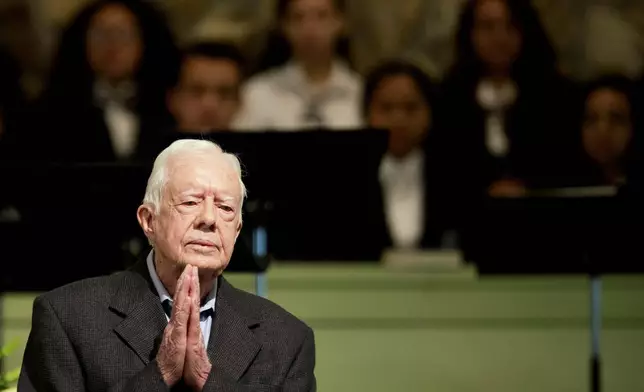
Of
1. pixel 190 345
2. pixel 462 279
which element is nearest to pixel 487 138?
pixel 462 279

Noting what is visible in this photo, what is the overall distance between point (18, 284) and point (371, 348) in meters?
1.35

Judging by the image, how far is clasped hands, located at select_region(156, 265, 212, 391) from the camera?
Answer: 8.20ft

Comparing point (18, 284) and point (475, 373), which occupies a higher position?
point (18, 284)

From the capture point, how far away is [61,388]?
254 centimetres

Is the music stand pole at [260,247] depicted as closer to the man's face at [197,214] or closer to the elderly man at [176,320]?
the elderly man at [176,320]

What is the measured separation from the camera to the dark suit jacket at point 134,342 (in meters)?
2.56

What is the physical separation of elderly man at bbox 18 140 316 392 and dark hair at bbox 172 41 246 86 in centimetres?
379

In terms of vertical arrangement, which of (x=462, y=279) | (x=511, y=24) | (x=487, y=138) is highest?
(x=511, y=24)

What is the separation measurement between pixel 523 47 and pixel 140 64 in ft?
6.81

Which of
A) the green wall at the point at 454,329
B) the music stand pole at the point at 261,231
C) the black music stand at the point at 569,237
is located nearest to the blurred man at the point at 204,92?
the music stand pole at the point at 261,231

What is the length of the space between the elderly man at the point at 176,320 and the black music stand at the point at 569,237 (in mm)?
1873

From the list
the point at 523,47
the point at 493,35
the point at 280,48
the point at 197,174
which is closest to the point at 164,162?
the point at 197,174

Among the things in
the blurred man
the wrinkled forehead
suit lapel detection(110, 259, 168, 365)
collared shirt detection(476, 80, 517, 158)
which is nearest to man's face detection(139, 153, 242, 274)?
the wrinkled forehead

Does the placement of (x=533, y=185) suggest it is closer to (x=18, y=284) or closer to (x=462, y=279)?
(x=462, y=279)
